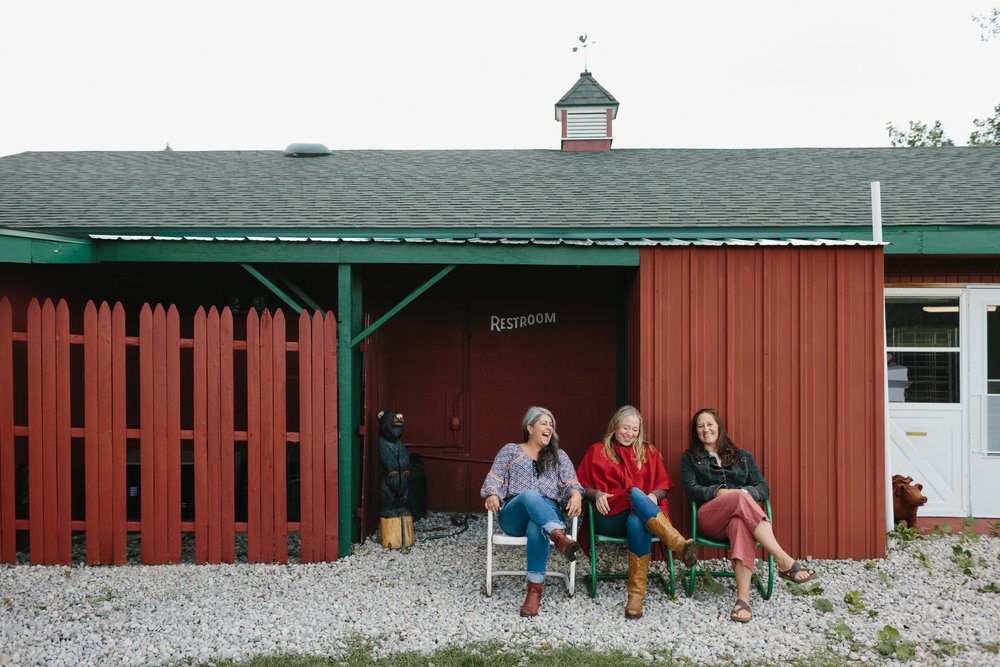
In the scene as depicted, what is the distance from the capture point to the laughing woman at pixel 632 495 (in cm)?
417

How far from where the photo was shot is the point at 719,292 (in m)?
5.16

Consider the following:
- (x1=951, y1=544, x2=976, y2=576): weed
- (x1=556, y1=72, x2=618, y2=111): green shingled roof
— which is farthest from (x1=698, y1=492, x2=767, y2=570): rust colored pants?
(x1=556, y1=72, x2=618, y2=111): green shingled roof

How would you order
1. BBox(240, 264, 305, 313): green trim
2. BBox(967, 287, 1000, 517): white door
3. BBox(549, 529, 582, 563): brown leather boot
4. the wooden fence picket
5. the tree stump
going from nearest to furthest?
BBox(549, 529, 582, 563): brown leather boot, the wooden fence picket, BBox(240, 264, 305, 313): green trim, the tree stump, BBox(967, 287, 1000, 517): white door

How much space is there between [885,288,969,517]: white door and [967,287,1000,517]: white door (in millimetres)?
91

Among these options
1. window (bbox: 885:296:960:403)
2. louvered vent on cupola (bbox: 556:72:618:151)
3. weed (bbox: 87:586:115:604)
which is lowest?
weed (bbox: 87:586:115:604)

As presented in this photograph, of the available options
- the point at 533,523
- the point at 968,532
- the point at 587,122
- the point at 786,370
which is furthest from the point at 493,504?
the point at 587,122

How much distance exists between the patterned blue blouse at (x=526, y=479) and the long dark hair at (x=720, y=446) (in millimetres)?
833

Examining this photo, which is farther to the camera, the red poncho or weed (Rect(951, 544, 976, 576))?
weed (Rect(951, 544, 976, 576))

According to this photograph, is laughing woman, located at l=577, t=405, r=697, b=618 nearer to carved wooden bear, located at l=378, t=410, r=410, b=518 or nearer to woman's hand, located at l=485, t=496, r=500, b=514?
woman's hand, located at l=485, t=496, r=500, b=514

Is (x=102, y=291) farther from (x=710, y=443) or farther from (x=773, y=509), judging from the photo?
(x=773, y=509)

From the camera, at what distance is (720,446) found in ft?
15.7

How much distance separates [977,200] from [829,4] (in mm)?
9172

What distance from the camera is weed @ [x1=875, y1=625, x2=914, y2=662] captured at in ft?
11.9

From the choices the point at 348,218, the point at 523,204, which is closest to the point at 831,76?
the point at 523,204
